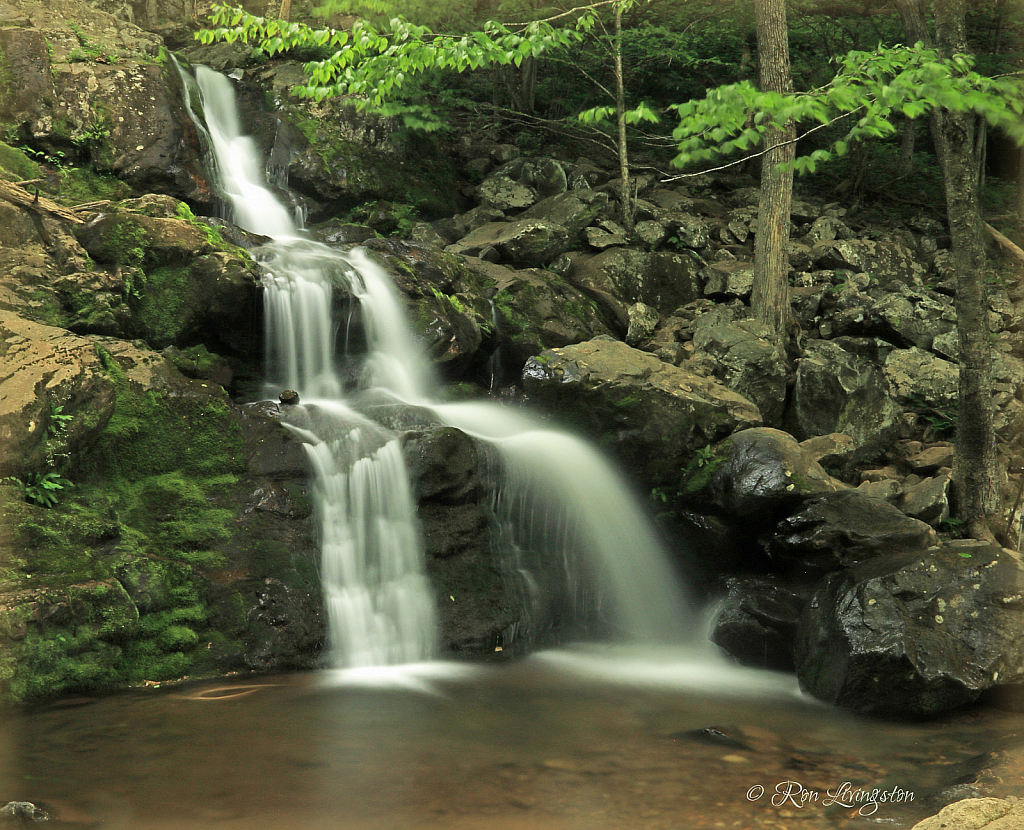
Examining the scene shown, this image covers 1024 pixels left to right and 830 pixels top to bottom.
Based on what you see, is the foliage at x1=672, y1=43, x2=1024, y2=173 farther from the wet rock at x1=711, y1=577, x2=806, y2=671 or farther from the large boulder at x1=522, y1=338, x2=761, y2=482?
the wet rock at x1=711, y1=577, x2=806, y2=671

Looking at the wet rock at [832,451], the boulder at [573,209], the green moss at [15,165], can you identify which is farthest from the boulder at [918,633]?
the green moss at [15,165]

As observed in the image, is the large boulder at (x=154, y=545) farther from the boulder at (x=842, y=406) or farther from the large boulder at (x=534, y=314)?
the boulder at (x=842, y=406)

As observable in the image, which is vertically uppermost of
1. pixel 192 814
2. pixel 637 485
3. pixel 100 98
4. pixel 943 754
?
pixel 100 98

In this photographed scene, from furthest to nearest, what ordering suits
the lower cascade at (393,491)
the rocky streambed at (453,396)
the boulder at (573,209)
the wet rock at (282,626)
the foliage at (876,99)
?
the boulder at (573,209), the lower cascade at (393,491), the wet rock at (282,626), the rocky streambed at (453,396), the foliage at (876,99)

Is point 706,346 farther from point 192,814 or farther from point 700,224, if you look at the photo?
point 192,814

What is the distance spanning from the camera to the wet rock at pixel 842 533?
6.50 metres

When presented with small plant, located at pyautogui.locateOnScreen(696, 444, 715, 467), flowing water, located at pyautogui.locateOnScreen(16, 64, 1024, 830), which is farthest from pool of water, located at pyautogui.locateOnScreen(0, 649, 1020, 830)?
small plant, located at pyautogui.locateOnScreen(696, 444, 715, 467)

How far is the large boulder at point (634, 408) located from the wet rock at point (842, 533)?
4.64 feet

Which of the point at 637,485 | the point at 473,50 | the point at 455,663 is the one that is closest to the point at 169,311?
the point at 473,50

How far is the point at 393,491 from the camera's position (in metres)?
6.77

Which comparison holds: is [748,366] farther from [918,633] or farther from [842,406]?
[918,633]

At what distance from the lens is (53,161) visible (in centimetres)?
1065

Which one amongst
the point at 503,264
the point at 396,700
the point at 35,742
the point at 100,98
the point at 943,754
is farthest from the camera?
the point at 503,264

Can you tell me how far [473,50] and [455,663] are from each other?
490 centimetres
